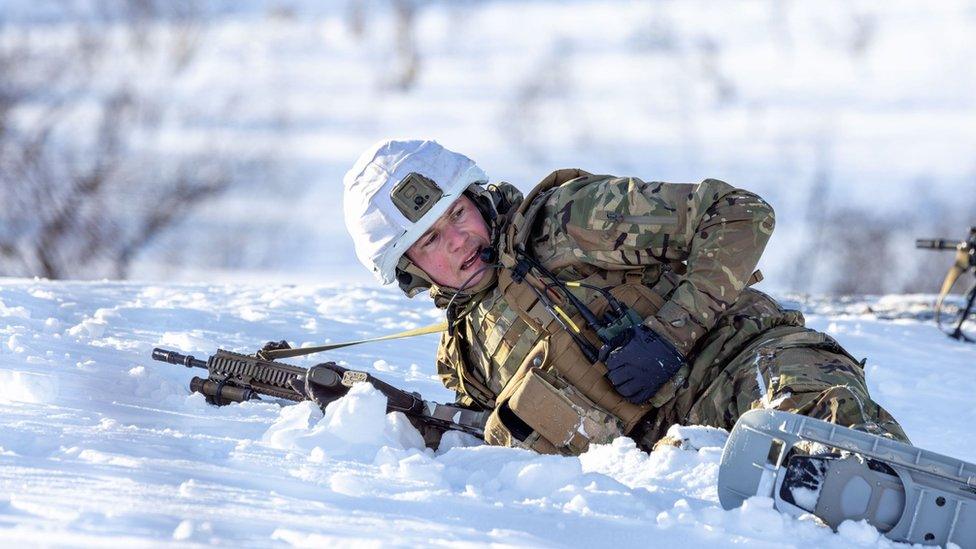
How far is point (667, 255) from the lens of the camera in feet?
12.4

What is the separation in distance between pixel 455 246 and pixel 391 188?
0.26 m

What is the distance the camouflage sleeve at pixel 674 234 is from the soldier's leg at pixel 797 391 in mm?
163

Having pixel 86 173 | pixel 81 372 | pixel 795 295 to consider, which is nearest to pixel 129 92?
pixel 86 173

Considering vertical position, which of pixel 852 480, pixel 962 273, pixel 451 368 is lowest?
pixel 451 368

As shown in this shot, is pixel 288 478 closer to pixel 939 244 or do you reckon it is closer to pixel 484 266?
pixel 484 266

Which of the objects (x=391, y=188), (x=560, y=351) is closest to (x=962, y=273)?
(x=560, y=351)

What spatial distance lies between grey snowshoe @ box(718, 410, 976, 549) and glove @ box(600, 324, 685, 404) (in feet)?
2.35

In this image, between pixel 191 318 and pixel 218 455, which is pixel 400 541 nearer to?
pixel 218 455

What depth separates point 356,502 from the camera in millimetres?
2750

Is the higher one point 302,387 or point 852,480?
point 852,480

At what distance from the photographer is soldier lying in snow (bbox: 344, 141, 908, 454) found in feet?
11.8

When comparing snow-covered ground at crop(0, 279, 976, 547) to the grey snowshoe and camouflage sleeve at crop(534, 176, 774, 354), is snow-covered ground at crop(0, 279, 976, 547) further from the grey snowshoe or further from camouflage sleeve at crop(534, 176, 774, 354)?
camouflage sleeve at crop(534, 176, 774, 354)

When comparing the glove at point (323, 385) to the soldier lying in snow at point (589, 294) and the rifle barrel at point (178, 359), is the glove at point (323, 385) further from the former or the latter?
the rifle barrel at point (178, 359)

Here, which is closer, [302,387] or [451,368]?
[302,387]
